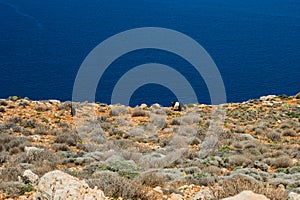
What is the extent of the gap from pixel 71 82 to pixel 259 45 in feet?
208

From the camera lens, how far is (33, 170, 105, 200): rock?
589cm

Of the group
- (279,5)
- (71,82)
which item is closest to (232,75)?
(71,82)

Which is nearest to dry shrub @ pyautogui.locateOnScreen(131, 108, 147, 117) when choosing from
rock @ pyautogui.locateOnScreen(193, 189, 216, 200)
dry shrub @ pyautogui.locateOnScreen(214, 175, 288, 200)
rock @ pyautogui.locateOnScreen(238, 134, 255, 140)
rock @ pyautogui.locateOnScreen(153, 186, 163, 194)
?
rock @ pyautogui.locateOnScreen(238, 134, 255, 140)

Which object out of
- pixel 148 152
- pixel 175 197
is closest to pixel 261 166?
pixel 148 152

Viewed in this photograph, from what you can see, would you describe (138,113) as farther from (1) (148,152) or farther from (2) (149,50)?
(2) (149,50)

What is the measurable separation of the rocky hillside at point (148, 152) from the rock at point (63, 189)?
0.6 inches

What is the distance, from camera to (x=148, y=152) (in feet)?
46.8

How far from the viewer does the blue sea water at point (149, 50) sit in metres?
87.1

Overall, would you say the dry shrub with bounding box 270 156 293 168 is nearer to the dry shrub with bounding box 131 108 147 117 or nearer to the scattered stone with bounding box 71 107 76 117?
the dry shrub with bounding box 131 108 147 117

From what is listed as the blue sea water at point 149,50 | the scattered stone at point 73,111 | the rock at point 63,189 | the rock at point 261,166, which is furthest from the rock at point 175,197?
the blue sea water at point 149,50

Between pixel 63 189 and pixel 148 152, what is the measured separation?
8.37 m

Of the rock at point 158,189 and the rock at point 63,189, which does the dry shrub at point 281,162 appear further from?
the rock at point 63,189

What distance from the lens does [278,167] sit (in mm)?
12516

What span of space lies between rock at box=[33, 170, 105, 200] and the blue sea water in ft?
229
